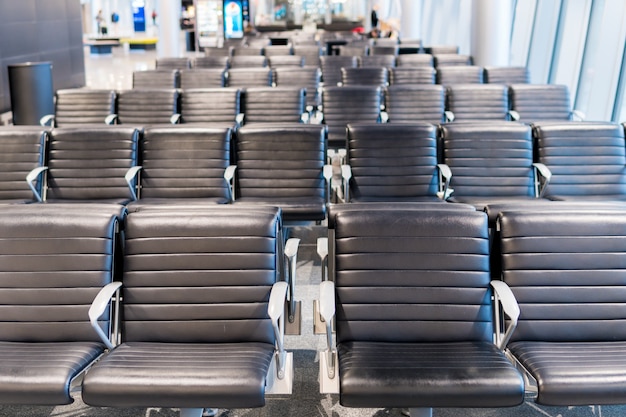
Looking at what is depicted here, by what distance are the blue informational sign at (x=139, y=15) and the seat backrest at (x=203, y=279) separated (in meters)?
40.3

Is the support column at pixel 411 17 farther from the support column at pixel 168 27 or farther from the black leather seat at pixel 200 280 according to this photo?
the black leather seat at pixel 200 280

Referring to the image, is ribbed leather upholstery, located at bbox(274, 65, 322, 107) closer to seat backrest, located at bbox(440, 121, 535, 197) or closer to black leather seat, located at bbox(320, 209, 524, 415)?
seat backrest, located at bbox(440, 121, 535, 197)

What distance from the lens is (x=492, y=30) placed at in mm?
9992

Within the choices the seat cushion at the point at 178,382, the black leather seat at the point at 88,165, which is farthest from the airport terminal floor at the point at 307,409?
the black leather seat at the point at 88,165

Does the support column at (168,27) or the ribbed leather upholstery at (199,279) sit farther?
the support column at (168,27)

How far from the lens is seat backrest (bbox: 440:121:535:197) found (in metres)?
4.61

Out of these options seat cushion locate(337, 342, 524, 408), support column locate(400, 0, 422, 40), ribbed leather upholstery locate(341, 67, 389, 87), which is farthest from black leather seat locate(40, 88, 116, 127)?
support column locate(400, 0, 422, 40)

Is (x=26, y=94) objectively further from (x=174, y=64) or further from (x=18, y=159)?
(x=18, y=159)

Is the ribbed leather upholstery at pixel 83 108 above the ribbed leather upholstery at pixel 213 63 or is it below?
below

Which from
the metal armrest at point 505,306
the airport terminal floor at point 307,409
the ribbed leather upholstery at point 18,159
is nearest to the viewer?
the metal armrest at point 505,306

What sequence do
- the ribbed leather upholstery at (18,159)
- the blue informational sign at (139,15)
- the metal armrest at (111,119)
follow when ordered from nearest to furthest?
the ribbed leather upholstery at (18,159)
the metal armrest at (111,119)
the blue informational sign at (139,15)

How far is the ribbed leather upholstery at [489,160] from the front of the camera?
4.61m

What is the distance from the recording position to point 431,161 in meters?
4.61

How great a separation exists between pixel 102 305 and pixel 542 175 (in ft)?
10.5
